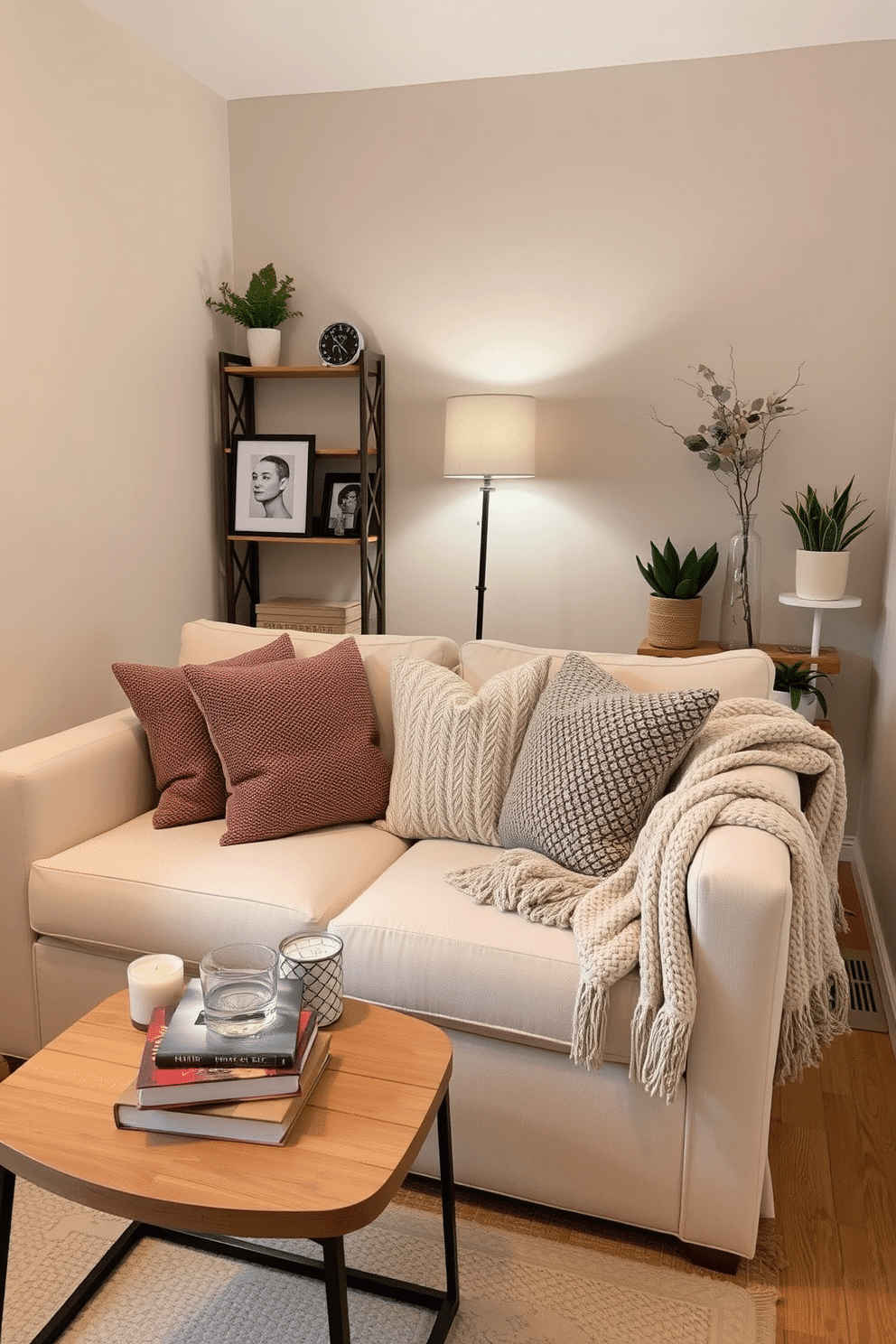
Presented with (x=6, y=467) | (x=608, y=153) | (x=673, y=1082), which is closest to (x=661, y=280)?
(x=608, y=153)

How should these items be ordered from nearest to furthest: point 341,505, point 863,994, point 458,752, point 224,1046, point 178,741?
point 224,1046
point 458,752
point 178,741
point 863,994
point 341,505

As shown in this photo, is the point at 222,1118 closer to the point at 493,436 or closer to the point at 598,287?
the point at 493,436

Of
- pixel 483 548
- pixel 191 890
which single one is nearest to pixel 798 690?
pixel 483 548

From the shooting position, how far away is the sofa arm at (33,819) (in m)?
2.08

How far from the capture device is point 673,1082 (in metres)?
1.57

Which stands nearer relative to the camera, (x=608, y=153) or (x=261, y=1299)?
(x=261, y=1299)

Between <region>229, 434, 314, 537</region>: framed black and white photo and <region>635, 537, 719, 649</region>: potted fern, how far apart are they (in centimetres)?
120

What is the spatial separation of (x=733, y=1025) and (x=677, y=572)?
193 centimetres

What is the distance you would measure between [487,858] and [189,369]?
215cm

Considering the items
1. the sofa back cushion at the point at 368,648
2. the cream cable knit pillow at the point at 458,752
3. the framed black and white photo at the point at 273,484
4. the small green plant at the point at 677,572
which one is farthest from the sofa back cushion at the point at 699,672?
the framed black and white photo at the point at 273,484

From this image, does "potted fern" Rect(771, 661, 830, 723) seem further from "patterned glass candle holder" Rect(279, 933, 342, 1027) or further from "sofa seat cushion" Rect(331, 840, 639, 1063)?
"patterned glass candle holder" Rect(279, 933, 342, 1027)

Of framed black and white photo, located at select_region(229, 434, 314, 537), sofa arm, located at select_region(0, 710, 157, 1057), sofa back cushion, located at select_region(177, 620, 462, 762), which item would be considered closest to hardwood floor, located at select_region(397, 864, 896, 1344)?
sofa arm, located at select_region(0, 710, 157, 1057)

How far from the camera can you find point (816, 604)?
301 cm

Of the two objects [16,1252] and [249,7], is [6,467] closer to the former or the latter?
[249,7]
